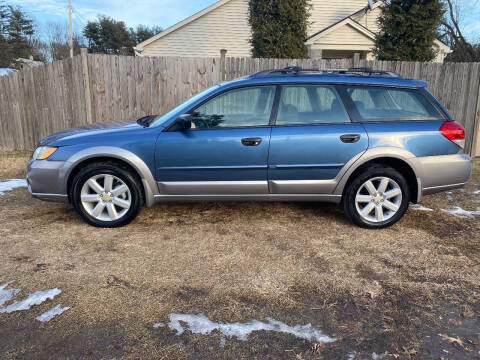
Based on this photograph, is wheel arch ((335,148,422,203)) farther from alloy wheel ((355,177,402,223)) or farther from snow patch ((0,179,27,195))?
snow patch ((0,179,27,195))

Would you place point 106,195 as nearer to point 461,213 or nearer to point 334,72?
point 334,72

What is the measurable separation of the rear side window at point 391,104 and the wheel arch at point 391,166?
16.2 inches

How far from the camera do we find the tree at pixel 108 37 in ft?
155

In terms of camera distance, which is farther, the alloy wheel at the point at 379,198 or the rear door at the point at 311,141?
the alloy wheel at the point at 379,198

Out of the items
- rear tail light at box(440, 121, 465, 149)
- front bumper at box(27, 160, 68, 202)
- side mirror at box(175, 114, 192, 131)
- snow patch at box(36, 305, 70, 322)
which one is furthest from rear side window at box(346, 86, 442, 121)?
snow patch at box(36, 305, 70, 322)

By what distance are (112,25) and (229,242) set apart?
50874 mm

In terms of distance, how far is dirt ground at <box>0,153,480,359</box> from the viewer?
2275mm

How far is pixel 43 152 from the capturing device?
4.02 meters

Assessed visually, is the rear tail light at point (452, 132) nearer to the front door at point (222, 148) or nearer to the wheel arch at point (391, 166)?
the wheel arch at point (391, 166)

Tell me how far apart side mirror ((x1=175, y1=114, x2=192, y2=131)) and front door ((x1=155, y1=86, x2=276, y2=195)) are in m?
0.05

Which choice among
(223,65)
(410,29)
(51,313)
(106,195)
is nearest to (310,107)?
(106,195)

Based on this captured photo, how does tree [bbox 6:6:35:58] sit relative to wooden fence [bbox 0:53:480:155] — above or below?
above


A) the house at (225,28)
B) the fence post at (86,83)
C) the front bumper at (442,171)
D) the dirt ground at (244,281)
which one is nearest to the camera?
the dirt ground at (244,281)

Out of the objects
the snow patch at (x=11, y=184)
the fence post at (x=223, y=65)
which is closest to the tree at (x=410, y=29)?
the fence post at (x=223, y=65)
